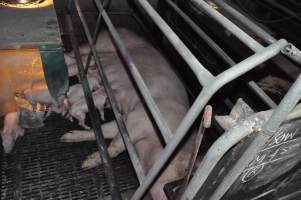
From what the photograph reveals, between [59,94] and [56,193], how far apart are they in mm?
1109

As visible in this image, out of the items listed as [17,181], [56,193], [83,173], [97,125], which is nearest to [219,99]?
[97,125]

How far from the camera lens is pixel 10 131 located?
296 cm

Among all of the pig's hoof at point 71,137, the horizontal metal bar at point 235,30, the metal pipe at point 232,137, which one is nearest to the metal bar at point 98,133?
the pig's hoof at point 71,137

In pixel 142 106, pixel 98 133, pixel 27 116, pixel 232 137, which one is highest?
pixel 232 137

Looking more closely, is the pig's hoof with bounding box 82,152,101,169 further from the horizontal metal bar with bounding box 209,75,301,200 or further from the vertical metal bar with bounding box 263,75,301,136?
the vertical metal bar with bounding box 263,75,301,136

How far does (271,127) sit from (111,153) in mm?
2192

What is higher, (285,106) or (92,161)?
(285,106)

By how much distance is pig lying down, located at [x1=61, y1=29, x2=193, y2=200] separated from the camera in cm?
262

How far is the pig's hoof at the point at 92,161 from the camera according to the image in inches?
116

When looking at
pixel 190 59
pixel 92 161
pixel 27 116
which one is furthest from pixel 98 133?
pixel 190 59

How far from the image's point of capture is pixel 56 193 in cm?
272

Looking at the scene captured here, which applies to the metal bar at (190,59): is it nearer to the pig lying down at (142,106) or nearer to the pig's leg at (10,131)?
the pig lying down at (142,106)

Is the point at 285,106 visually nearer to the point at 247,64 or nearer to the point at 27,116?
the point at 247,64

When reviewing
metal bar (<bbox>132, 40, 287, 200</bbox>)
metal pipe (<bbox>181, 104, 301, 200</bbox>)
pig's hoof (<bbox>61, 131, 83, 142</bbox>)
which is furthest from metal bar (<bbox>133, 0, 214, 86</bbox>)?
pig's hoof (<bbox>61, 131, 83, 142</bbox>)
